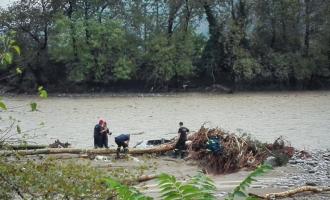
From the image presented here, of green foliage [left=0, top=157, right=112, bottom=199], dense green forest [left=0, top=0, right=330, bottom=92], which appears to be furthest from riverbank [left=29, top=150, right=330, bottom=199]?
dense green forest [left=0, top=0, right=330, bottom=92]

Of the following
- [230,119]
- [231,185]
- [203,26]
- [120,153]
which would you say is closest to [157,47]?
[203,26]

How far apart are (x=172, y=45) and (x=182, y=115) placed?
1956 cm

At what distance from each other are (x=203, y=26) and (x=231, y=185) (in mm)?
41804

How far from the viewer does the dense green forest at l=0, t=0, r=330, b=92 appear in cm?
5188

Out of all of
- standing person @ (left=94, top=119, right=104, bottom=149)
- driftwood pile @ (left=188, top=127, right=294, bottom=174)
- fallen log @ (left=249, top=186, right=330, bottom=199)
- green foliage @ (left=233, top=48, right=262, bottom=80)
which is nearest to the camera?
fallen log @ (left=249, top=186, right=330, bottom=199)

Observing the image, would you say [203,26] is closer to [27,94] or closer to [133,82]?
[133,82]

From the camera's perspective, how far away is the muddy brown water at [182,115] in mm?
26469

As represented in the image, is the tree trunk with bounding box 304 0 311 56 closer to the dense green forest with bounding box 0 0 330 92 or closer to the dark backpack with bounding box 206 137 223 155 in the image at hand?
the dense green forest with bounding box 0 0 330 92

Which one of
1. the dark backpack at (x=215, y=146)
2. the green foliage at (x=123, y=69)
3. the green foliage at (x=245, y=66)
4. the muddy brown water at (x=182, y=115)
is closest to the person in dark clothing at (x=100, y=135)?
the muddy brown water at (x=182, y=115)

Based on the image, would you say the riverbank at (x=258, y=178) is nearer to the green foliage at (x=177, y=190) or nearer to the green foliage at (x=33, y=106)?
the green foliage at (x=33, y=106)

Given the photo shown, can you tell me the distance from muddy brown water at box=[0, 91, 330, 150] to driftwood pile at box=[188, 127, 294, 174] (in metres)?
4.54

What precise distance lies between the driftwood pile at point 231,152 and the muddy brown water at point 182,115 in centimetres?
454

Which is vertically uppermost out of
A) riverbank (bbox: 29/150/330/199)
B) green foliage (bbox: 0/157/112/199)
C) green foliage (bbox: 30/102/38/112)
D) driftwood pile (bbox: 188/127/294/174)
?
green foliage (bbox: 30/102/38/112)

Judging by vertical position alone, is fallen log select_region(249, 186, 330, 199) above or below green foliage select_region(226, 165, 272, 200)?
below
